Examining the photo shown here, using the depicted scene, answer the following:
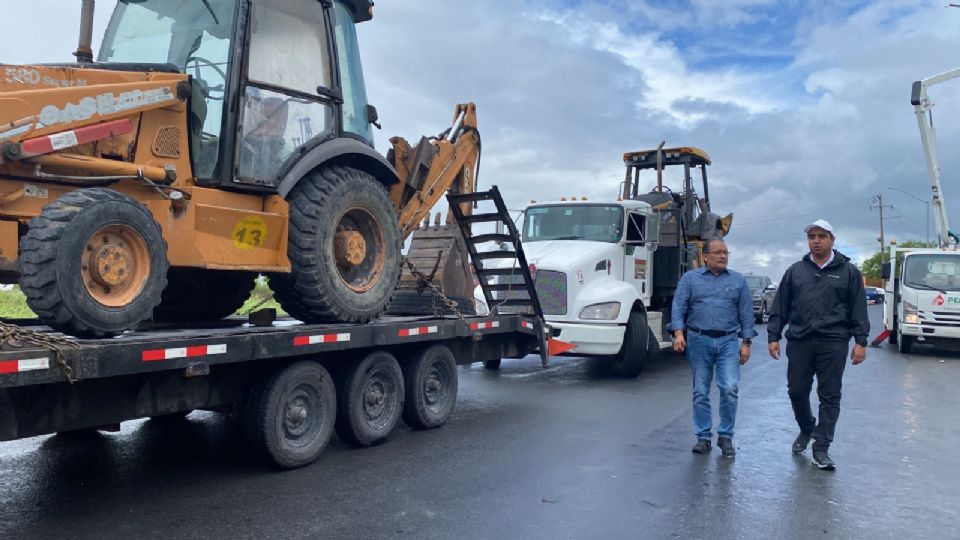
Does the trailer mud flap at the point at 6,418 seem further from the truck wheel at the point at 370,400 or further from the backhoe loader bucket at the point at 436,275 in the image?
the backhoe loader bucket at the point at 436,275

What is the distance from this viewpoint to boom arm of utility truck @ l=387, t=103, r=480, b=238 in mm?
8273

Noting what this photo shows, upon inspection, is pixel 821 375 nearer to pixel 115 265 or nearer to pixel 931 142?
pixel 115 265

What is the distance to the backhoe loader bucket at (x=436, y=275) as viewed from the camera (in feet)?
29.5

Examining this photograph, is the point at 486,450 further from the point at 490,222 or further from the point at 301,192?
the point at 490,222

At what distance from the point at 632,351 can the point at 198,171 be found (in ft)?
24.5

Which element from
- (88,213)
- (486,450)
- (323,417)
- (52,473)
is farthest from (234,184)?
(486,450)

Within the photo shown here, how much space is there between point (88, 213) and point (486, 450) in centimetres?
374

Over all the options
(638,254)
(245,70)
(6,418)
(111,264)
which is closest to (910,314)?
(638,254)

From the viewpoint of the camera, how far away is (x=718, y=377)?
6984 mm

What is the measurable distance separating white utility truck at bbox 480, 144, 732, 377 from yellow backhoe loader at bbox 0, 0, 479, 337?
357 cm

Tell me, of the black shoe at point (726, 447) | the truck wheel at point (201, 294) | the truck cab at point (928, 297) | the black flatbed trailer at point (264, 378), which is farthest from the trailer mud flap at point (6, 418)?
the truck cab at point (928, 297)

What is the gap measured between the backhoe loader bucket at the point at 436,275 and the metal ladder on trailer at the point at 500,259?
0.21m

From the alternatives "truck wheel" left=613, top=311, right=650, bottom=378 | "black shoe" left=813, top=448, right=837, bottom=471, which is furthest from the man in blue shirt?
"truck wheel" left=613, top=311, right=650, bottom=378

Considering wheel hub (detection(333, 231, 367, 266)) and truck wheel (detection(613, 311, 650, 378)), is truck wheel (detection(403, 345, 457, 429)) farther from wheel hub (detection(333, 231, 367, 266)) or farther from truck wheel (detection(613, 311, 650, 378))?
truck wheel (detection(613, 311, 650, 378))
